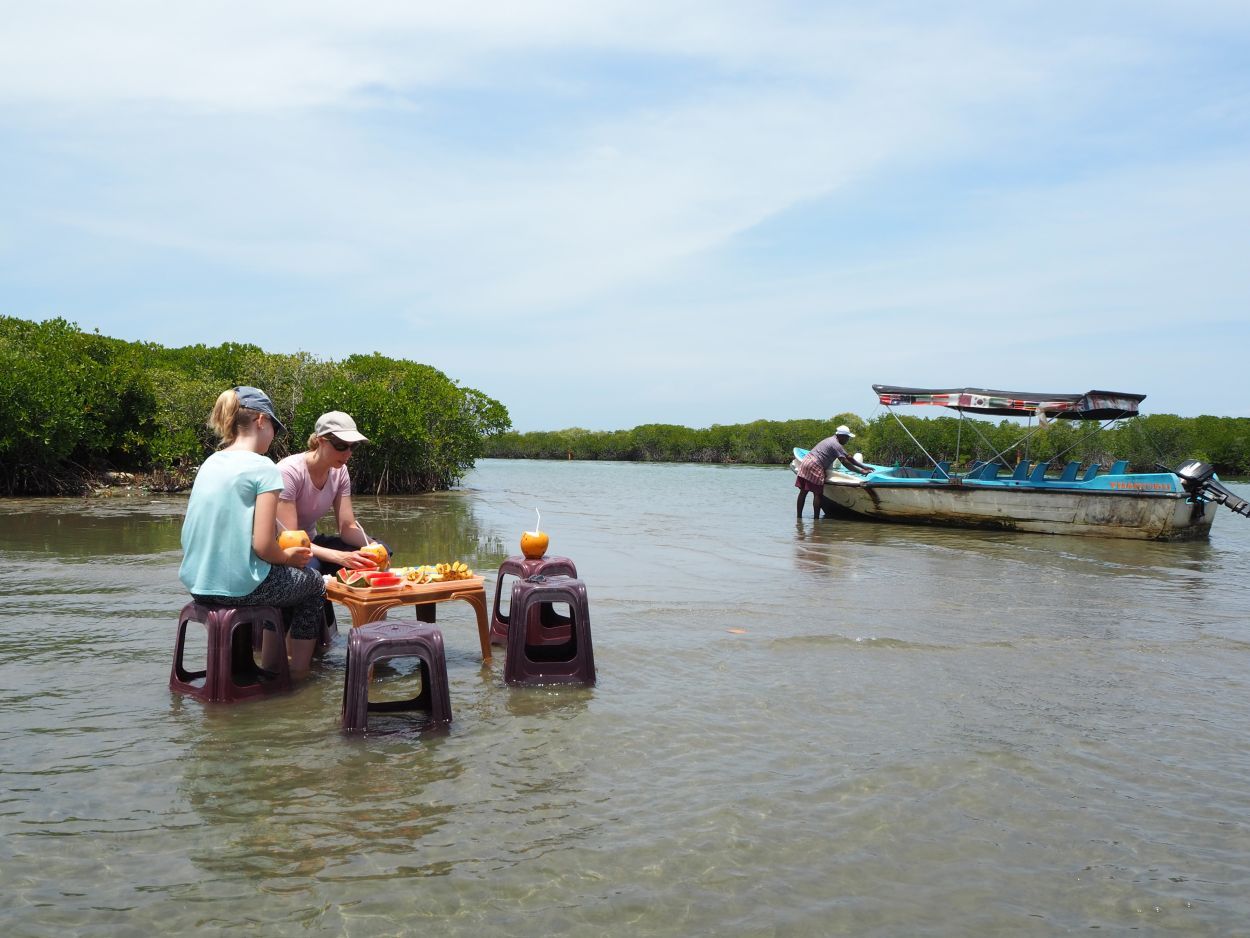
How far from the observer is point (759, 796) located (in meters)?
3.88

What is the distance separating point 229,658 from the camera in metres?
4.80

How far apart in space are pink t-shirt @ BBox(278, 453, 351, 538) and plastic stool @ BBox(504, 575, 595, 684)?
1.52 m

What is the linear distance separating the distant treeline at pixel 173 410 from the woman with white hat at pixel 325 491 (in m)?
16.5

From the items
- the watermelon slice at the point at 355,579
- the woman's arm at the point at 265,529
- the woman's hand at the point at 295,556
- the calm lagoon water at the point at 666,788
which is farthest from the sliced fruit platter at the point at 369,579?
the calm lagoon water at the point at 666,788

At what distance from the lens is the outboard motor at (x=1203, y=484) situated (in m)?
16.3

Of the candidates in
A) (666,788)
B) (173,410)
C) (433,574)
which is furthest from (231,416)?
(173,410)

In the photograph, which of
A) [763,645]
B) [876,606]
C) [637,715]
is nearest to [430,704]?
[637,715]

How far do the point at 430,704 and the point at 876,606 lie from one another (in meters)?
5.50

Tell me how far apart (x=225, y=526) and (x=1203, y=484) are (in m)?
17.5

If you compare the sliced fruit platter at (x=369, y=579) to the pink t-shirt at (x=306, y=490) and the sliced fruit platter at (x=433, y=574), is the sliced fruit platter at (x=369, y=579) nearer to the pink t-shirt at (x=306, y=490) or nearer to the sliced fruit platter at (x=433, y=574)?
the sliced fruit platter at (x=433, y=574)

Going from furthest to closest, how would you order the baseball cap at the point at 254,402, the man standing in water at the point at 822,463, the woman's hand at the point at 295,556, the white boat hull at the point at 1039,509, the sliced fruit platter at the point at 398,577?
the man standing in water at the point at 822,463
the white boat hull at the point at 1039,509
the sliced fruit platter at the point at 398,577
the baseball cap at the point at 254,402
the woman's hand at the point at 295,556

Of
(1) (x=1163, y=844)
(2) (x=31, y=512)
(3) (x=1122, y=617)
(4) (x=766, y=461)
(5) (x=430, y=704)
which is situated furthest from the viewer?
(4) (x=766, y=461)

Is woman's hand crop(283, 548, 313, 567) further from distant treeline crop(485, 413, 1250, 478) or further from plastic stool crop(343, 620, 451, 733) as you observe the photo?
distant treeline crop(485, 413, 1250, 478)

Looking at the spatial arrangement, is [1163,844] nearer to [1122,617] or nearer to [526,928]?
[526,928]
